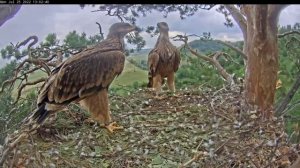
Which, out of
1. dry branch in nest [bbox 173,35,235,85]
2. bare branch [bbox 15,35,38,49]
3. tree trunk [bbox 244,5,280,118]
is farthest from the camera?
dry branch in nest [bbox 173,35,235,85]

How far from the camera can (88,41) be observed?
1.56 metres

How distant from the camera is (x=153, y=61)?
2.01 metres

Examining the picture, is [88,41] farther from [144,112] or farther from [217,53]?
[217,53]

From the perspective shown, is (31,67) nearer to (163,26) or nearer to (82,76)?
(82,76)

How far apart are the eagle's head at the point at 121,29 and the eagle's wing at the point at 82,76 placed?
0.22ft

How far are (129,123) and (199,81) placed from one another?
2.06 ft

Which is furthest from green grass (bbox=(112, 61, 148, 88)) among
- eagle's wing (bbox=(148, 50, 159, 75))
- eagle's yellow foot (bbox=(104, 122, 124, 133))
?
eagle's yellow foot (bbox=(104, 122, 124, 133))

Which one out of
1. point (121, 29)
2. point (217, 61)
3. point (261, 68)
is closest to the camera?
point (121, 29)

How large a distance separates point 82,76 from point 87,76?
0.02m

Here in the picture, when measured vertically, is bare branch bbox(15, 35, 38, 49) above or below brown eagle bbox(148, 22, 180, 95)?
above

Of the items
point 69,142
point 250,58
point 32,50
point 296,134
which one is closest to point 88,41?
point 32,50

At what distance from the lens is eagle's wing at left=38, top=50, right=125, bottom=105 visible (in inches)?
58.4

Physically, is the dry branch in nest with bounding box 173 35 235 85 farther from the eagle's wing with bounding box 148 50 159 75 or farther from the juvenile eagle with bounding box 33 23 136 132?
the juvenile eagle with bounding box 33 23 136 132

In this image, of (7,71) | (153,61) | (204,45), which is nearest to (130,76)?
(153,61)
